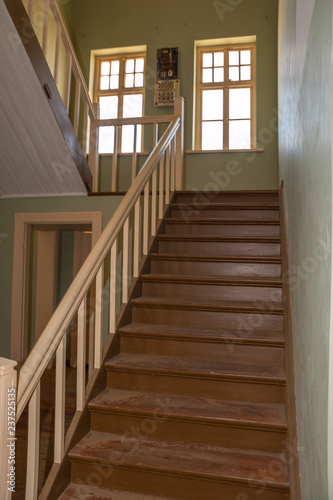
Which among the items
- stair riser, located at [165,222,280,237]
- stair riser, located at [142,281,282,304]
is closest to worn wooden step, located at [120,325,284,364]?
stair riser, located at [142,281,282,304]

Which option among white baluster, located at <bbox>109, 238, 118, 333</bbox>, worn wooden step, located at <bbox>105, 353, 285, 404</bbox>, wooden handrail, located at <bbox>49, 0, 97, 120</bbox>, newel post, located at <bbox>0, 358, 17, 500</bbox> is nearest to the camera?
newel post, located at <bbox>0, 358, 17, 500</bbox>

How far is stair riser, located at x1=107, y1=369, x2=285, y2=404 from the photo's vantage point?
204 cm

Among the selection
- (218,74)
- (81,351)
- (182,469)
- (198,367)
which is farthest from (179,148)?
(182,469)

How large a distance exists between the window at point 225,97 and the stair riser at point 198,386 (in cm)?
401

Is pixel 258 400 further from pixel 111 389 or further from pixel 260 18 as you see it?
pixel 260 18

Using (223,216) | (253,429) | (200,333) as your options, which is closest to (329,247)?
(253,429)

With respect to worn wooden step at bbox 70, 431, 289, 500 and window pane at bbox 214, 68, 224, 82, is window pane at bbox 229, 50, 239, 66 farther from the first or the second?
worn wooden step at bbox 70, 431, 289, 500

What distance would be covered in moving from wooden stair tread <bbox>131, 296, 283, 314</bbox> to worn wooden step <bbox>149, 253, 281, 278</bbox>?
33 centimetres

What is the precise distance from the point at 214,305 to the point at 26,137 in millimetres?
2151

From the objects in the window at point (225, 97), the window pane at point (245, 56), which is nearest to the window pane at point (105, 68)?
the window at point (225, 97)

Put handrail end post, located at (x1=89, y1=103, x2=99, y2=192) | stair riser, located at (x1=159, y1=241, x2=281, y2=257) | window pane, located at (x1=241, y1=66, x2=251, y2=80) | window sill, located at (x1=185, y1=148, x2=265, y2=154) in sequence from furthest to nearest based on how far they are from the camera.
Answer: window pane, located at (x1=241, y1=66, x2=251, y2=80)
window sill, located at (x1=185, y1=148, x2=265, y2=154)
handrail end post, located at (x1=89, y1=103, x2=99, y2=192)
stair riser, located at (x1=159, y1=241, x2=281, y2=257)

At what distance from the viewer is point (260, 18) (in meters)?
5.32

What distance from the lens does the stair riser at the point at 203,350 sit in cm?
225

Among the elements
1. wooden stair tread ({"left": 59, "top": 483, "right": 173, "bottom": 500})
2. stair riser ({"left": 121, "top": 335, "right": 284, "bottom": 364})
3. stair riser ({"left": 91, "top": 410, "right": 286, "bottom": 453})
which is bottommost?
wooden stair tread ({"left": 59, "top": 483, "right": 173, "bottom": 500})
